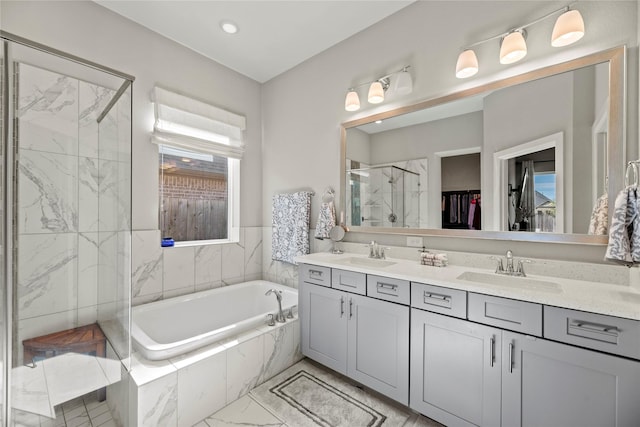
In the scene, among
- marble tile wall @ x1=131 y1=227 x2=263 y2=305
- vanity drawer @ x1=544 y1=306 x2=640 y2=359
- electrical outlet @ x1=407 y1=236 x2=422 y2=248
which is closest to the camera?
vanity drawer @ x1=544 y1=306 x2=640 y2=359

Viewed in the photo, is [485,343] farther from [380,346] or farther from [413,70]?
[413,70]

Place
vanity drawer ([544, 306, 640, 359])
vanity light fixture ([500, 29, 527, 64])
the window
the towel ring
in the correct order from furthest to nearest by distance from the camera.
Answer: the window, vanity light fixture ([500, 29, 527, 64]), the towel ring, vanity drawer ([544, 306, 640, 359])

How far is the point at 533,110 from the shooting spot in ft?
5.36

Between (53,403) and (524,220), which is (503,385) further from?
(53,403)

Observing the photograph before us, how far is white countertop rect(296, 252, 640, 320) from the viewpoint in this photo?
43.6 inches

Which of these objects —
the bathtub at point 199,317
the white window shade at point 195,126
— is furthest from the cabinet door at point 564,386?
the white window shade at point 195,126

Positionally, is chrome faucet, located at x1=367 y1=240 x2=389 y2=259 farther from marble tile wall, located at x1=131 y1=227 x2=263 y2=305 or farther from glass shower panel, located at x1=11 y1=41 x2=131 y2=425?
glass shower panel, located at x1=11 y1=41 x2=131 y2=425

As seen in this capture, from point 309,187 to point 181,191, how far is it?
49.5 inches

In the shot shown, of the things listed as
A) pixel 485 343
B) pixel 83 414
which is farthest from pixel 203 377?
pixel 485 343

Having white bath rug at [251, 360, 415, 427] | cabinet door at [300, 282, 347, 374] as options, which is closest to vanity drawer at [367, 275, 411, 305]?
cabinet door at [300, 282, 347, 374]

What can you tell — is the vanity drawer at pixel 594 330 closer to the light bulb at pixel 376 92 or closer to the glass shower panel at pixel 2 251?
the light bulb at pixel 376 92

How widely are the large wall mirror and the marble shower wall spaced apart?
1774 millimetres

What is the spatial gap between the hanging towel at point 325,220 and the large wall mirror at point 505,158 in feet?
0.79

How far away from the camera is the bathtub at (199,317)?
1.71 m
